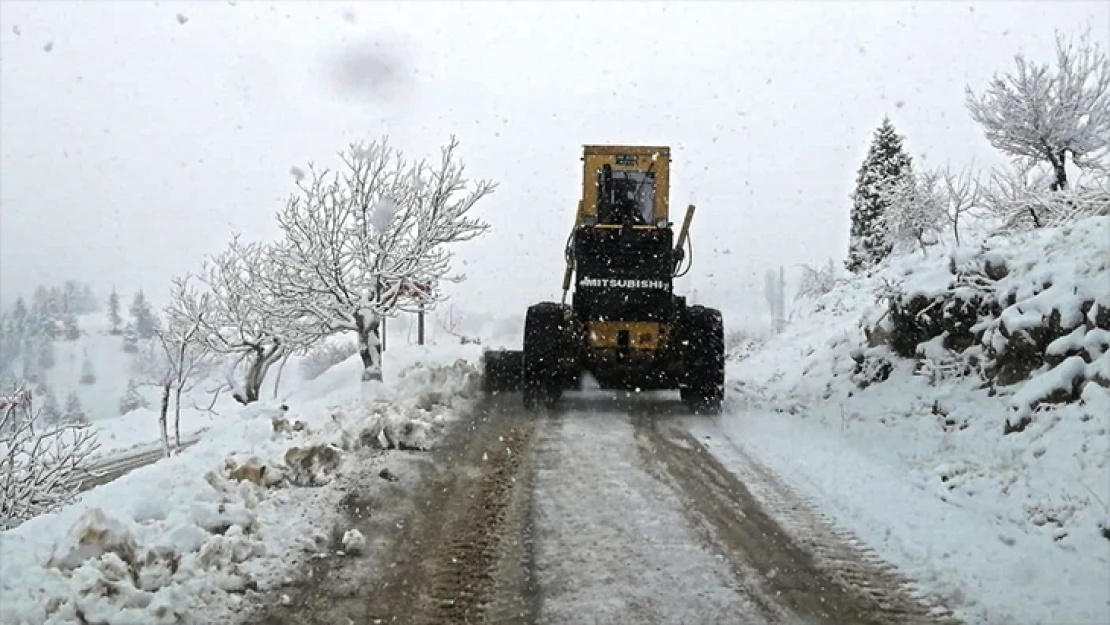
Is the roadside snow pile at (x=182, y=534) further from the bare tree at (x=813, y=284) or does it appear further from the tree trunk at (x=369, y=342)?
the bare tree at (x=813, y=284)

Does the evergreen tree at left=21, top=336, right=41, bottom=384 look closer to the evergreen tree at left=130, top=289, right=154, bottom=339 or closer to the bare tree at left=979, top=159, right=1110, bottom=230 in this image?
the evergreen tree at left=130, top=289, right=154, bottom=339

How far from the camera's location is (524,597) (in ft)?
15.6

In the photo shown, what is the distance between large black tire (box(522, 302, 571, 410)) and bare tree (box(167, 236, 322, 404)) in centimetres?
1442

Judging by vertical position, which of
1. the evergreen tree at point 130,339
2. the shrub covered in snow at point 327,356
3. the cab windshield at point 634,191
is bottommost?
the evergreen tree at point 130,339

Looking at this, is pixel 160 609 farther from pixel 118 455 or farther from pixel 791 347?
pixel 118 455

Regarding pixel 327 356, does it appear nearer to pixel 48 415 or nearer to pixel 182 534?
pixel 48 415

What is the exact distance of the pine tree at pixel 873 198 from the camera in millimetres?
31400

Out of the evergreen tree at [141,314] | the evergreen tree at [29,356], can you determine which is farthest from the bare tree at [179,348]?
the evergreen tree at [29,356]

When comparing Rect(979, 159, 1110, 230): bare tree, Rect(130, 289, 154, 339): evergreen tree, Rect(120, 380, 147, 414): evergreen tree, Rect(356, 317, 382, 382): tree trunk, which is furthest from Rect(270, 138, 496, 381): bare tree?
Rect(130, 289, 154, 339): evergreen tree

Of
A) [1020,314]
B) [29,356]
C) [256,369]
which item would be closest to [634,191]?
[1020,314]

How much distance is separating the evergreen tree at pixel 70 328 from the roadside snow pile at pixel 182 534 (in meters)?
120

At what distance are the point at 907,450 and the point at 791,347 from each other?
1437 cm

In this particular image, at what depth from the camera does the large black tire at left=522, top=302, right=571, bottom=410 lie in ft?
43.9

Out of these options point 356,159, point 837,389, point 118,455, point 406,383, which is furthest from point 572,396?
point 118,455
